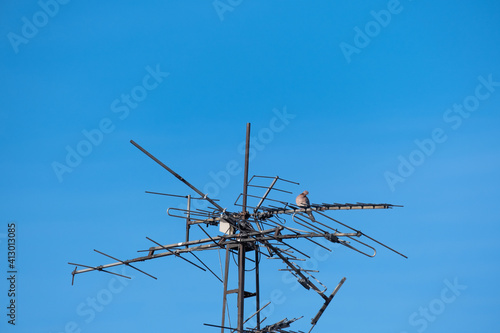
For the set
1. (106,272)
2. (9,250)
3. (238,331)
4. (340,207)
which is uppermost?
(9,250)

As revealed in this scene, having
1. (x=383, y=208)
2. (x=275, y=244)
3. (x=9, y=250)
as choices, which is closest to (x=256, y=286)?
(x=275, y=244)

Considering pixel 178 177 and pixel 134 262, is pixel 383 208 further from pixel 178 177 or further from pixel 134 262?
pixel 134 262

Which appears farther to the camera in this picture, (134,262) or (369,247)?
(134,262)

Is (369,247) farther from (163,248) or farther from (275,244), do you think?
(163,248)

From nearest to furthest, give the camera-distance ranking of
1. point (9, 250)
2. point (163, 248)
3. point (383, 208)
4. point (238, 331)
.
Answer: point (383, 208)
point (238, 331)
point (163, 248)
point (9, 250)

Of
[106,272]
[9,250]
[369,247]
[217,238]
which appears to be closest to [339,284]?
[369,247]

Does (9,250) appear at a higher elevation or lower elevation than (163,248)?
higher

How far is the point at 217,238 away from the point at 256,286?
2.32m

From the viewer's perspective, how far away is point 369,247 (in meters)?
32.8

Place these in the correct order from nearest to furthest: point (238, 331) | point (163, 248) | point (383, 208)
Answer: point (383, 208)
point (238, 331)
point (163, 248)

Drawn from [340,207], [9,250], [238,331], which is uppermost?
[9,250]

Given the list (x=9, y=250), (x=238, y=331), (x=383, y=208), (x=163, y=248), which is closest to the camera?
(x=383, y=208)

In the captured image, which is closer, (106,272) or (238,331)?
(238,331)

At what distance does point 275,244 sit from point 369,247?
4590 millimetres
